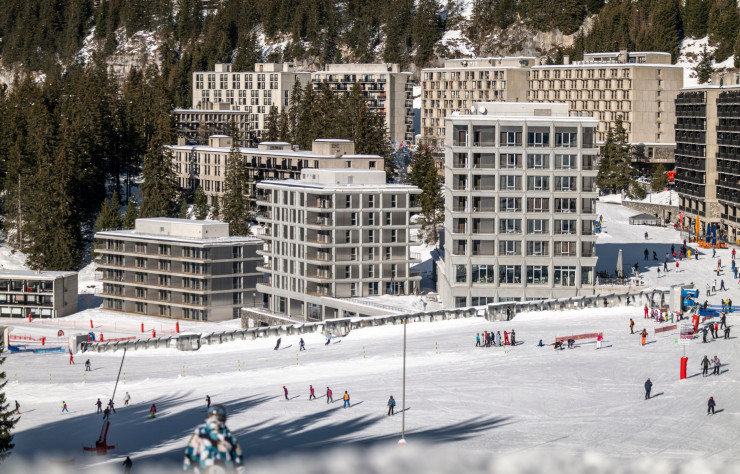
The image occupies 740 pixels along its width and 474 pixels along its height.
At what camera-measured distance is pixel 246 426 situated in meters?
70.9

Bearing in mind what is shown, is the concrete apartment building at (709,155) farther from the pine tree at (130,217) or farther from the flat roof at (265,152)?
the pine tree at (130,217)

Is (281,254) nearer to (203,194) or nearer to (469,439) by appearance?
(203,194)

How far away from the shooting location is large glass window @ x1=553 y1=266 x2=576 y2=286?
342 feet

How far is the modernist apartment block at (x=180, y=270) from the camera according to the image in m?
129

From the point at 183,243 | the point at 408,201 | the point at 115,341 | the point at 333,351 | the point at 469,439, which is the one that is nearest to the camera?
the point at 469,439

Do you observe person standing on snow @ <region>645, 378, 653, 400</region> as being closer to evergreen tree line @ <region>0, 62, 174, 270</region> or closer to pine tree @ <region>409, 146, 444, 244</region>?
pine tree @ <region>409, 146, 444, 244</region>

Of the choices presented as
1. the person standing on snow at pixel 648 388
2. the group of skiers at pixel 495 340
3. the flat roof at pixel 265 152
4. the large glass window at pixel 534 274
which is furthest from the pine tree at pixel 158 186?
the person standing on snow at pixel 648 388

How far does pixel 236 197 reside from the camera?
15200cm

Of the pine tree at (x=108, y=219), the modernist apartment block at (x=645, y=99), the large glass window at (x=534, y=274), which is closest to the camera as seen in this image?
the large glass window at (x=534, y=274)

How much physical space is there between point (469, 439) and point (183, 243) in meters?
70.7

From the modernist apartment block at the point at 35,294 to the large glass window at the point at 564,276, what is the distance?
183 ft

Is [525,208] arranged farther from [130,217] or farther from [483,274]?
[130,217]

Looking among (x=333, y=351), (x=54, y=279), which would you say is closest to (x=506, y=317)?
(x=333, y=351)

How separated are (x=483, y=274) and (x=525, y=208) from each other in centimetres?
665
